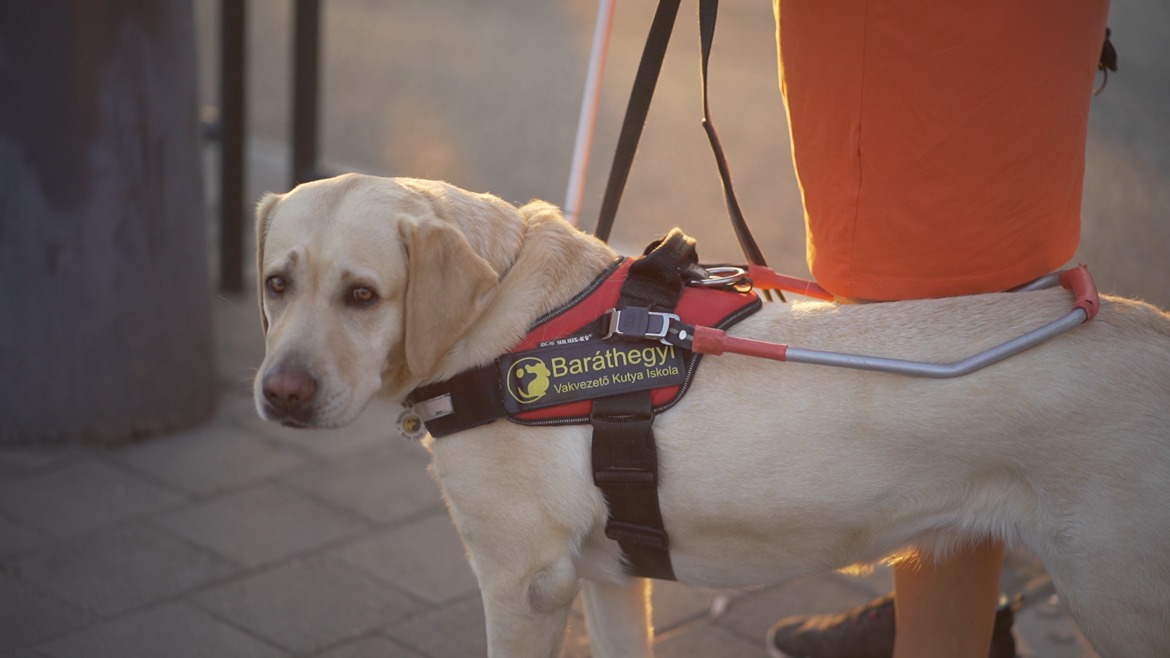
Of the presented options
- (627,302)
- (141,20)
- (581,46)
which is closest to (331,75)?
(581,46)

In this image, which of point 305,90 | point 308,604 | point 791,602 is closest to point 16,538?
point 308,604

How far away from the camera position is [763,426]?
7.75 feet

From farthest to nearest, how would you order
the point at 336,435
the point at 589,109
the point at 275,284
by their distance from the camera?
the point at 336,435 → the point at 589,109 → the point at 275,284

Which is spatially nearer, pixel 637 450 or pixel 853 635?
pixel 637 450

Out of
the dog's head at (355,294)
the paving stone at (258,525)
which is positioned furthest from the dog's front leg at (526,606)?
the paving stone at (258,525)

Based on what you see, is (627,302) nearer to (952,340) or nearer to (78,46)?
(952,340)

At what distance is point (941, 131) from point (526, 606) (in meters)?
1.45

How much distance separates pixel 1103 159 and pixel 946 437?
24.8 ft

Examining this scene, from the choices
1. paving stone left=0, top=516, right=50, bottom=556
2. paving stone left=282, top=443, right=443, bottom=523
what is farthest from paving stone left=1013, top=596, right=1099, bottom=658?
paving stone left=0, top=516, right=50, bottom=556

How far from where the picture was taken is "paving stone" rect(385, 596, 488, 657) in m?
3.32

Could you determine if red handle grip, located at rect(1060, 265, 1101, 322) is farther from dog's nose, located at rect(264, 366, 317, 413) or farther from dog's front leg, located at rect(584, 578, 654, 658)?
dog's nose, located at rect(264, 366, 317, 413)

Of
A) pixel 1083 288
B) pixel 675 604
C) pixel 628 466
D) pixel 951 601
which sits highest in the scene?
pixel 1083 288

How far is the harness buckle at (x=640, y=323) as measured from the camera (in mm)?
2385

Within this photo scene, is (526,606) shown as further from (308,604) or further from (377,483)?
(377,483)
